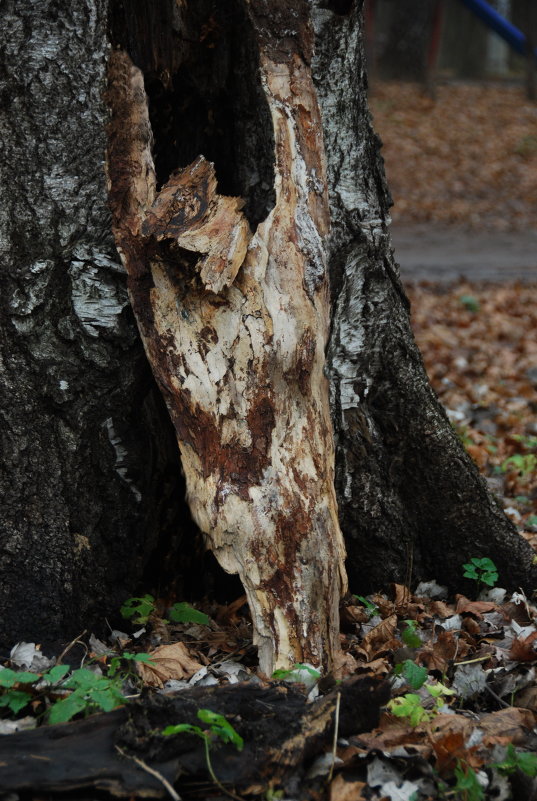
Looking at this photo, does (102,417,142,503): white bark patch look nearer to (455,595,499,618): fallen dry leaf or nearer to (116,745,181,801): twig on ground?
(116,745,181,801): twig on ground

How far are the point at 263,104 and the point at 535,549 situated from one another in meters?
2.40

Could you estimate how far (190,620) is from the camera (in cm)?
309

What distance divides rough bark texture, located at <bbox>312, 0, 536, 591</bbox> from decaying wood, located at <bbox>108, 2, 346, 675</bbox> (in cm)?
31

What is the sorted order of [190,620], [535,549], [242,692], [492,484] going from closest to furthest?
[242,692] → [190,620] → [535,549] → [492,484]

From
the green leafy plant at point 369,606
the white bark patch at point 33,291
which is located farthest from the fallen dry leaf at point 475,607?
the white bark patch at point 33,291

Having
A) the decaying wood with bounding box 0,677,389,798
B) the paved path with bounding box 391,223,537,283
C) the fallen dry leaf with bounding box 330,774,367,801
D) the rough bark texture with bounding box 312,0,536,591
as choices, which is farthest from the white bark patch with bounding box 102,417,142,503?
the paved path with bounding box 391,223,537,283

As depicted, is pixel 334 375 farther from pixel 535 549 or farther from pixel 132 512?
pixel 535 549

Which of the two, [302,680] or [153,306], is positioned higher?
[153,306]

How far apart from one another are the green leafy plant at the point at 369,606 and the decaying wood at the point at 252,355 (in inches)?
19.5

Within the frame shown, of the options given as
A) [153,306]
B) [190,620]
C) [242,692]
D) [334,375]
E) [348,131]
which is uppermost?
[348,131]

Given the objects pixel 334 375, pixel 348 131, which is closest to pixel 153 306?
pixel 334 375

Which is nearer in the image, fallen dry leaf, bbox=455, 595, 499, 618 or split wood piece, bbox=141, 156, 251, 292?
split wood piece, bbox=141, 156, 251, 292

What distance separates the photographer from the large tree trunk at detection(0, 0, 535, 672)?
2699 mm

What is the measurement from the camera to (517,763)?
2227 mm
